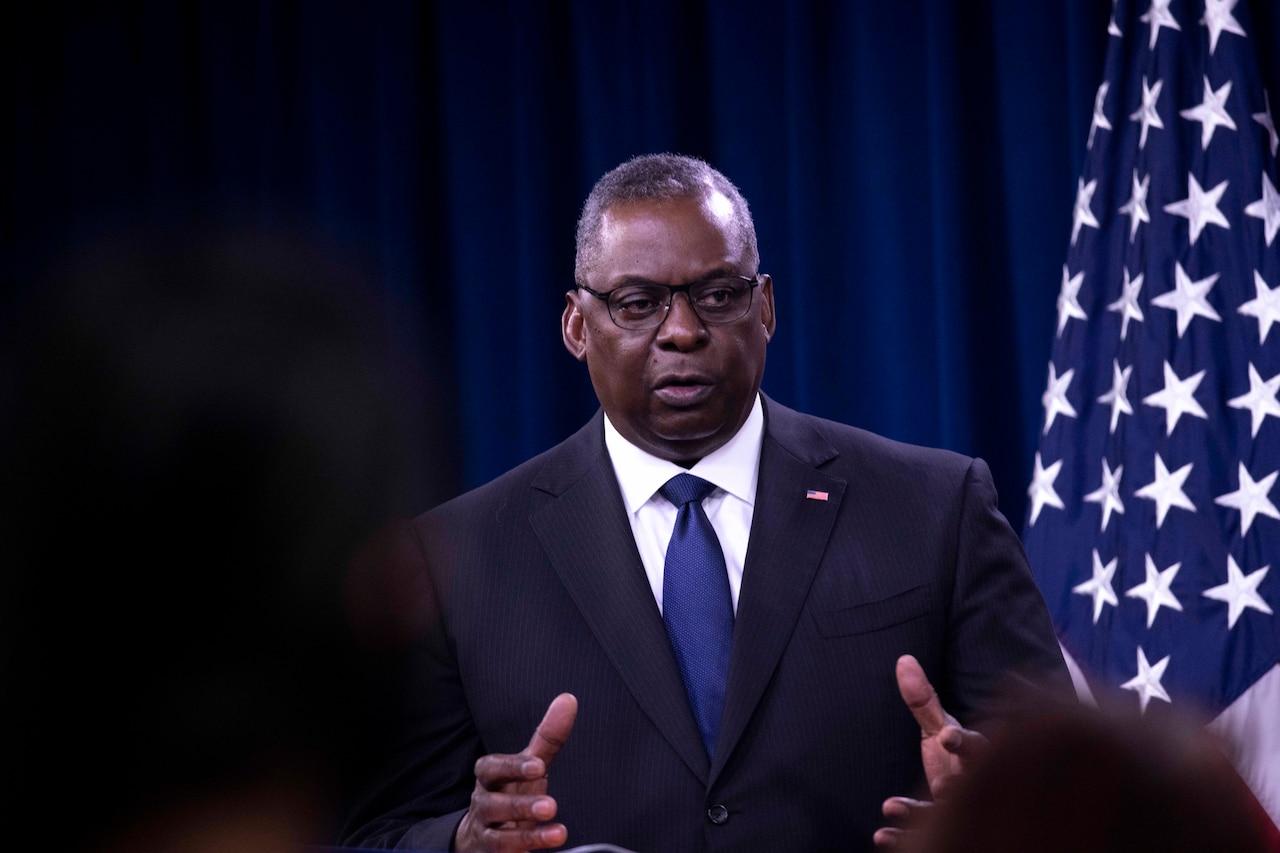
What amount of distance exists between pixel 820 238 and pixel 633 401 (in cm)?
196

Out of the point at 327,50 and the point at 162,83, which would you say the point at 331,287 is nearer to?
the point at 327,50

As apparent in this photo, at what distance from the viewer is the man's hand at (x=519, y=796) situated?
1554 mm

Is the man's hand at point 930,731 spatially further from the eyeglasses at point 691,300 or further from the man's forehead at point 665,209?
the man's forehead at point 665,209

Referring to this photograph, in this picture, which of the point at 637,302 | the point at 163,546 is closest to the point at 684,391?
the point at 637,302

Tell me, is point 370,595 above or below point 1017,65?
below

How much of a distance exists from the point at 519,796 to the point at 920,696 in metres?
0.55

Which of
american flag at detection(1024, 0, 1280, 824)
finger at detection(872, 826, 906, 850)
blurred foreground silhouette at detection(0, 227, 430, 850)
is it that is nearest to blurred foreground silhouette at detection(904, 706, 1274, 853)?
blurred foreground silhouette at detection(0, 227, 430, 850)

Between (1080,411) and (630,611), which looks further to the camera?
(1080,411)

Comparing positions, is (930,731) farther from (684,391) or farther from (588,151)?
(588,151)

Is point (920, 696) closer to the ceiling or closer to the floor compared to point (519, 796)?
closer to the ceiling

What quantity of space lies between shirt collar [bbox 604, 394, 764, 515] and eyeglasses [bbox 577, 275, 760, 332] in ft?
0.72

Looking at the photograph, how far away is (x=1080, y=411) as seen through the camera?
3.33 meters

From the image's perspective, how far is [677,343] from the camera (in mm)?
2119

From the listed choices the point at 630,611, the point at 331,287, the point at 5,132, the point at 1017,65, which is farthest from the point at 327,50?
the point at 331,287
